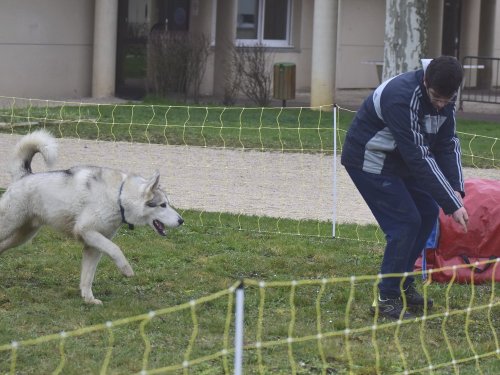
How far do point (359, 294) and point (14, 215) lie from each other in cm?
238

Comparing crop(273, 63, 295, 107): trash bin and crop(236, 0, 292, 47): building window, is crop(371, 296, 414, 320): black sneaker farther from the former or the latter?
crop(236, 0, 292, 47): building window

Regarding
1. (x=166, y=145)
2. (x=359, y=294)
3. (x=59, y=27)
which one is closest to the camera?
(x=359, y=294)

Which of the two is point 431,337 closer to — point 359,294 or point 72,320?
point 359,294

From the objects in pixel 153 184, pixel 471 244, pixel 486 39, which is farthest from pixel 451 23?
pixel 153 184

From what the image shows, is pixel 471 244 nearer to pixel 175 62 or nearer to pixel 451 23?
pixel 175 62

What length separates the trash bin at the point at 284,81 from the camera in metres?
19.0

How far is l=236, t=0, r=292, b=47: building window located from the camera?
24422 millimetres

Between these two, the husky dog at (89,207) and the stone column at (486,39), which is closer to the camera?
the husky dog at (89,207)

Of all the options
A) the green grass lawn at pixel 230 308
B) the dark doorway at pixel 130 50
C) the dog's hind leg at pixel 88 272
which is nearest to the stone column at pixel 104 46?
the dark doorway at pixel 130 50

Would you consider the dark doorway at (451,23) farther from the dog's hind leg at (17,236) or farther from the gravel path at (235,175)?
the dog's hind leg at (17,236)

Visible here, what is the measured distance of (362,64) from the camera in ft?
84.8

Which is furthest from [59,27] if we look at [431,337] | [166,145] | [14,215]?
[431,337]

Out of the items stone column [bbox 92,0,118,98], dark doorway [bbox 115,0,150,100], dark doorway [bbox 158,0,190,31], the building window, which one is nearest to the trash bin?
dark doorway [bbox 115,0,150,100]

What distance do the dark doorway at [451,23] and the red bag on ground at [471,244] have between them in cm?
1860
